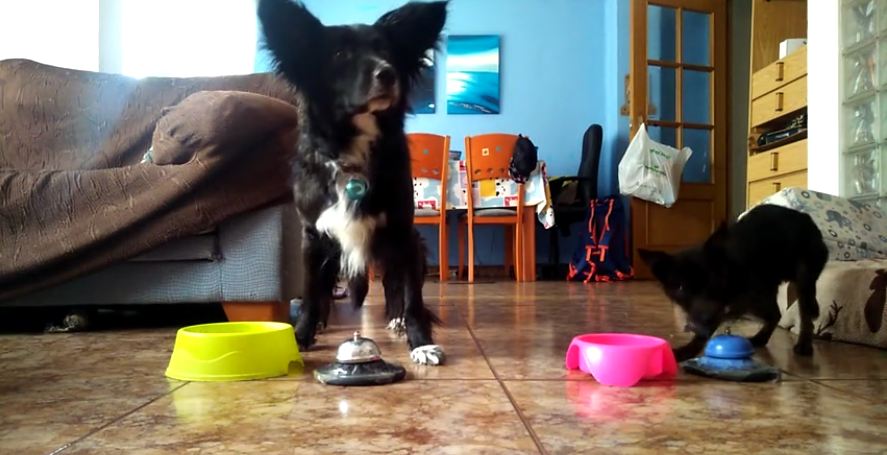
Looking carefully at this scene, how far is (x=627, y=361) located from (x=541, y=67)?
5617 millimetres

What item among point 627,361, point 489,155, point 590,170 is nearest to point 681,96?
point 590,170

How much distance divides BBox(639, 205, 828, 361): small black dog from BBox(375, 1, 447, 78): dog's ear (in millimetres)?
850

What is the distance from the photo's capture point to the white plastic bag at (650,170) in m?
5.26

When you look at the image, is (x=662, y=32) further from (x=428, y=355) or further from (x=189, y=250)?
(x=428, y=355)

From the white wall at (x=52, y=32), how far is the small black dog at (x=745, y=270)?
3842 mm

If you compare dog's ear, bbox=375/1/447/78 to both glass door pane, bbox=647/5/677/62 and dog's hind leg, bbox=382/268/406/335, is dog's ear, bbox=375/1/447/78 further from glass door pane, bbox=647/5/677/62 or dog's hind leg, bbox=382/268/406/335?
glass door pane, bbox=647/5/677/62

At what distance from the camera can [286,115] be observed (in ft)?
7.23

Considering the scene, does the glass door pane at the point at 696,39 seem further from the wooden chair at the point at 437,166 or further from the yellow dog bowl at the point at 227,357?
the yellow dog bowl at the point at 227,357

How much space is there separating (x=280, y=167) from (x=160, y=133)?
380 millimetres

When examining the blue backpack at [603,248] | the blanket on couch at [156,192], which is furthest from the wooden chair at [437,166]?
the blanket on couch at [156,192]

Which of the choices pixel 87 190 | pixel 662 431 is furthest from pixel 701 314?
pixel 87 190

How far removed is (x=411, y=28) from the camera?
74.1 inches

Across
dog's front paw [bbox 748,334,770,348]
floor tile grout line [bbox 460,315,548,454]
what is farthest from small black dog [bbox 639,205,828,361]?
floor tile grout line [bbox 460,315,548,454]

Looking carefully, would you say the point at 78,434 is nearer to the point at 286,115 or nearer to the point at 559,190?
the point at 286,115
